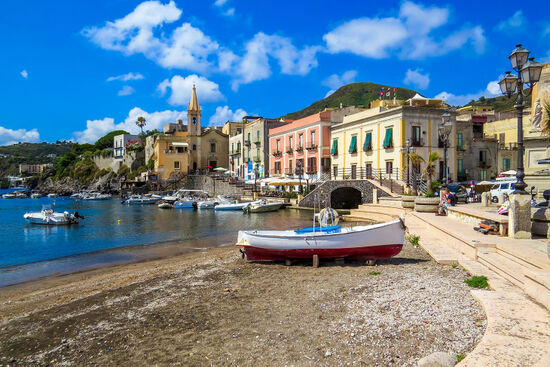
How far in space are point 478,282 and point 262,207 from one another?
32034mm

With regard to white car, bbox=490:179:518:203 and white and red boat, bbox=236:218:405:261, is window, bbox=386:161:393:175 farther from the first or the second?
white and red boat, bbox=236:218:405:261

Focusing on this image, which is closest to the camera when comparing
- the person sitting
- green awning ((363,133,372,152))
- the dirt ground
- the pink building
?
the dirt ground

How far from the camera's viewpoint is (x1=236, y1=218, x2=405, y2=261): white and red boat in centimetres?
1138

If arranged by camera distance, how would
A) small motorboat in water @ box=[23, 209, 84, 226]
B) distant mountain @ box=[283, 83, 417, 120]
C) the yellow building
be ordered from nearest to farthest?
small motorboat in water @ box=[23, 209, 84, 226], the yellow building, distant mountain @ box=[283, 83, 417, 120]

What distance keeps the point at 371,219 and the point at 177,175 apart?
5521 cm

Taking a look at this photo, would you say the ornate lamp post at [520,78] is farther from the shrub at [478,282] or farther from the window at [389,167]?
the window at [389,167]

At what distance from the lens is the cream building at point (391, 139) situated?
3331 centimetres

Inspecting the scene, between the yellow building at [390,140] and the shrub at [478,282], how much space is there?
84.2ft

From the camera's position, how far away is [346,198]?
38062 mm

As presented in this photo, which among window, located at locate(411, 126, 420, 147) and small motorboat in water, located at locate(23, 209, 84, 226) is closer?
small motorboat in water, located at locate(23, 209, 84, 226)

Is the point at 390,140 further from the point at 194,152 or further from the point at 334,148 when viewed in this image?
the point at 194,152

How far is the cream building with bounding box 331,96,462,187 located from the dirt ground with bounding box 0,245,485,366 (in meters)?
23.5

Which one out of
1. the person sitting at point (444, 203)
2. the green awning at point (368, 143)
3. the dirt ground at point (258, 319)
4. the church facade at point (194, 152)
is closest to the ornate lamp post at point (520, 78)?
the dirt ground at point (258, 319)

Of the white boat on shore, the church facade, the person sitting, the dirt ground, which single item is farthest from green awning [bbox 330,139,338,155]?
the church facade
